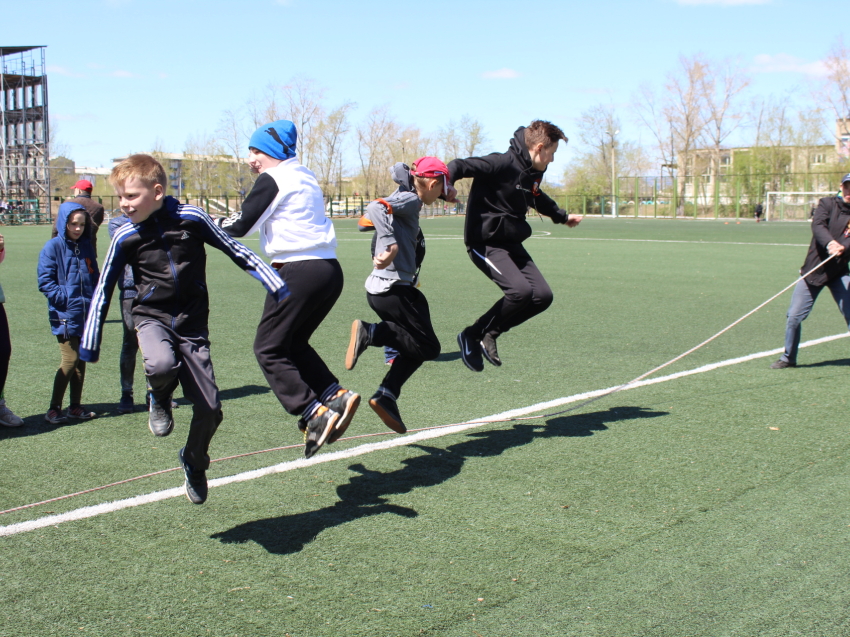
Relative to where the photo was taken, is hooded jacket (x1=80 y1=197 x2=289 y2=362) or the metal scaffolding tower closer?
hooded jacket (x1=80 y1=197 x2=289 y2=362)

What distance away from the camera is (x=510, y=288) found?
21.3 ft

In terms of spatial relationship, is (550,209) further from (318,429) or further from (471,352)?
(318,429)

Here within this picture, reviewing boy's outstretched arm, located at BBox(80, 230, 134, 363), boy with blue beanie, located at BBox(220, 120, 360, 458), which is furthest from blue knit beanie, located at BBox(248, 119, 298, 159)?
boy's outstretched arm, located at BBox(80, 230, 134, 363)

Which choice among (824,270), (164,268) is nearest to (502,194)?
(164,268)

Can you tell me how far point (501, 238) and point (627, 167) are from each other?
100619mm

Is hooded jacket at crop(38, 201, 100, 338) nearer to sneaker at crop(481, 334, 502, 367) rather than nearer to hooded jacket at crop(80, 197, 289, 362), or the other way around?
hooded jacket at crop(80, 197, 289, 362)

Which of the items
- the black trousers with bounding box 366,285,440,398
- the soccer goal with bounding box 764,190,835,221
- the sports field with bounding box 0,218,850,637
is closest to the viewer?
the sports field with bounding box 0,218,850,637

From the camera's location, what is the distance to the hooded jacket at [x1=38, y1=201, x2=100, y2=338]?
260 inches

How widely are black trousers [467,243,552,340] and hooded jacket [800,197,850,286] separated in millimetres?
3459

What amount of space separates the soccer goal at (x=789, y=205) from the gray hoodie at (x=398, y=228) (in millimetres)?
56090

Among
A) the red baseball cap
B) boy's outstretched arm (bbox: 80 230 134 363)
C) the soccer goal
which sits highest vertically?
the soccer goal

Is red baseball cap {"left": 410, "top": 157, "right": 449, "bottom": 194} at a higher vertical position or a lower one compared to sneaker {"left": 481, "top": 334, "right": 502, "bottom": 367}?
higher

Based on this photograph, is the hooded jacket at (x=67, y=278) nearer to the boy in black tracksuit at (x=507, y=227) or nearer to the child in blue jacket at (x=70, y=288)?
the child in blue jacket at (x=70, y=288)

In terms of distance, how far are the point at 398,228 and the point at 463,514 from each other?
2130 mm
